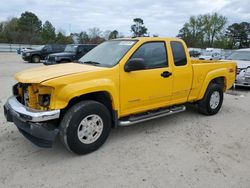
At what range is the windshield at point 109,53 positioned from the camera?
4448mm

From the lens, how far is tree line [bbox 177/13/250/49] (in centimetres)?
7462

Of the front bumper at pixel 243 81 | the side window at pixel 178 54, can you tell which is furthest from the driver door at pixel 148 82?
the front bumper at pixel 243 81

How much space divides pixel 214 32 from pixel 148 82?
8042cm

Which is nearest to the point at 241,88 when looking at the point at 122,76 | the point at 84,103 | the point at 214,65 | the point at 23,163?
the point at 214,65

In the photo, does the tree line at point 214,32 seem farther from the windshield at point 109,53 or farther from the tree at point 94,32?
the windshield at point 109,53

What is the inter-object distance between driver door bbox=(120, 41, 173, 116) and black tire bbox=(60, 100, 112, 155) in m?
0.48

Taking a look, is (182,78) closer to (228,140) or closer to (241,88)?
(228,140)

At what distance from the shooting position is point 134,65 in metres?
4.18

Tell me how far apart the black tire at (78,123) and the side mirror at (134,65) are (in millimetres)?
777

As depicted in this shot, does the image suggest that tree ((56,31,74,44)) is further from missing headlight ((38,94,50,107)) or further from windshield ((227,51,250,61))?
missing headlight ((38,94,50,107))

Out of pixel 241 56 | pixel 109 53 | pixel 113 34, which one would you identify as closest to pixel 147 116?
pixel 109 53

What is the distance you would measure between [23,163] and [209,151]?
2946 millimetres

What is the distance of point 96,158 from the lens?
3.89 metres

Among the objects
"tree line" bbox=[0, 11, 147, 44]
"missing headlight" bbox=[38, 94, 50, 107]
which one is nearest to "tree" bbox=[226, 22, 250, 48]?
"tree line" bbox=[0, 11, 147, 44]
